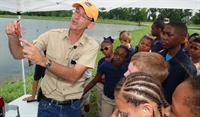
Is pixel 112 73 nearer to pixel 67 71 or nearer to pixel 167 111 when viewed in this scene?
pixel 67 71

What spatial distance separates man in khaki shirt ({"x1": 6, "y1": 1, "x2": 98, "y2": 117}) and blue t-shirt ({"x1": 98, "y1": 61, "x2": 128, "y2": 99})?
4.91 ft

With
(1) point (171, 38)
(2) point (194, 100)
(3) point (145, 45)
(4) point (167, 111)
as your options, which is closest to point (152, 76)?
(4) point (167, 111)

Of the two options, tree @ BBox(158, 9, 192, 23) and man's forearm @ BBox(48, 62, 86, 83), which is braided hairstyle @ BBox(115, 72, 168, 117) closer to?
man's forearm @ BBox(48, 62, 86, 83)

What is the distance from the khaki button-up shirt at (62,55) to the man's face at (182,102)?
4.83 feet

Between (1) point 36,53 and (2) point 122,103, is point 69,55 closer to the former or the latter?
(1) point 36,53

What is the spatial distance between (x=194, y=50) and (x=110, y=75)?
1098mm

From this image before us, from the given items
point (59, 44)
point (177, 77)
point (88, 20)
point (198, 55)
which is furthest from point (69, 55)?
point (198, 55)

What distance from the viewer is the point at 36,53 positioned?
2.85 m

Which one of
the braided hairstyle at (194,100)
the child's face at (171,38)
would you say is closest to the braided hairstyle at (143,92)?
the braided hairstyle at (194,100)

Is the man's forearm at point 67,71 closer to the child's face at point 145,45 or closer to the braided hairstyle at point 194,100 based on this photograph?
the braided hairstyle at point 194,100

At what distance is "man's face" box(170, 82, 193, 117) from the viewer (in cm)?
179

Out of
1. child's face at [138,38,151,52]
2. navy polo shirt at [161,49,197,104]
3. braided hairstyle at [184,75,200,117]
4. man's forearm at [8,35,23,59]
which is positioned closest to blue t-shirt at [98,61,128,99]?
child's face at [138,38,151,52]

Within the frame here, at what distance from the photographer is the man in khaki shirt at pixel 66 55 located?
3.28 meters

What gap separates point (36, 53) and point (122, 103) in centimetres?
111
